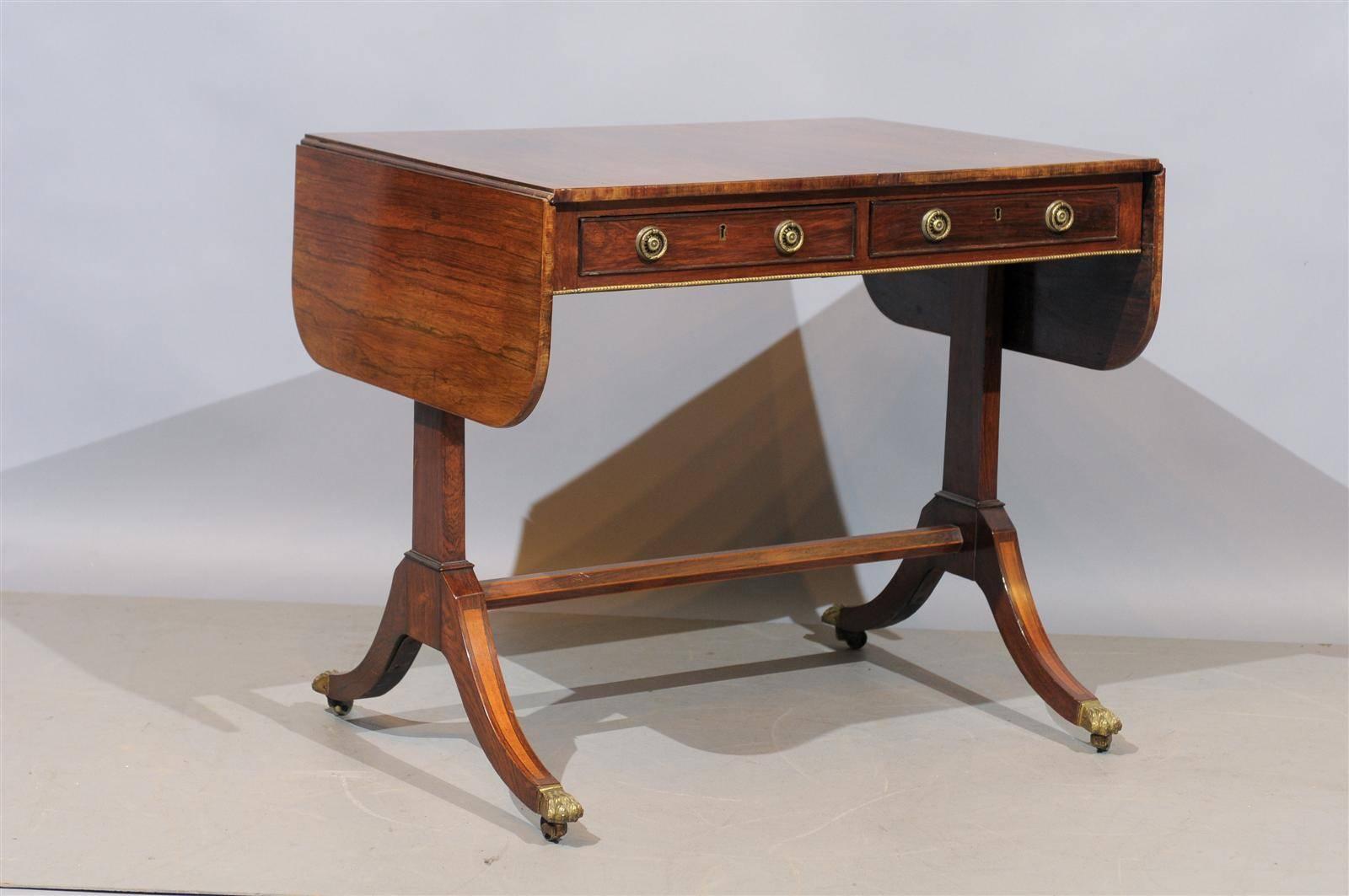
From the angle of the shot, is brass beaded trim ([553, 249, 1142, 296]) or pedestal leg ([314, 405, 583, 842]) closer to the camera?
brass beaded trim ([553, 249, 1142, 296])

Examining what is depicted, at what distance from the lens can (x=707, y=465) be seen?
4.40m

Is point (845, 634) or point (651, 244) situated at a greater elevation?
point (651, 244)

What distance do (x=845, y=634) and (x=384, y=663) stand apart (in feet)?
3.39

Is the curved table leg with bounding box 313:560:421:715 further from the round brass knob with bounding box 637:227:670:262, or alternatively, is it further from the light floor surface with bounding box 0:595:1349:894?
the round brass knob with bounding box 637:227:670:262

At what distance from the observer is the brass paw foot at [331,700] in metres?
3.55

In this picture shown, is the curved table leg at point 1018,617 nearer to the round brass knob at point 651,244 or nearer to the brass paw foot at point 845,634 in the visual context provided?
the brass paw foot at point 845,634

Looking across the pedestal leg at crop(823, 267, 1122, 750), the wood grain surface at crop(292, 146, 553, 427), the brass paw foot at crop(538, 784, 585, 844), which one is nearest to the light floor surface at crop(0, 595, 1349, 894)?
the brass paw foot at crop(538, 784, 585, 844)

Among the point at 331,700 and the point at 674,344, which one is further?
the point at 674,344

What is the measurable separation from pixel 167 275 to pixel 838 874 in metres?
2.15

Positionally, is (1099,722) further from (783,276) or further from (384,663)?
(384,663)

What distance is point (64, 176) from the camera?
4289 mm

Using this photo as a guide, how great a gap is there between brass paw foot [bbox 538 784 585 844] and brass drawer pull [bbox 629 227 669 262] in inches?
31.6

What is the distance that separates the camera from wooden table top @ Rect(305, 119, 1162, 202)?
2902 millimetres

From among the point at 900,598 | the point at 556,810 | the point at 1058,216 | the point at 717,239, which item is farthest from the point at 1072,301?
the point at 556,810
